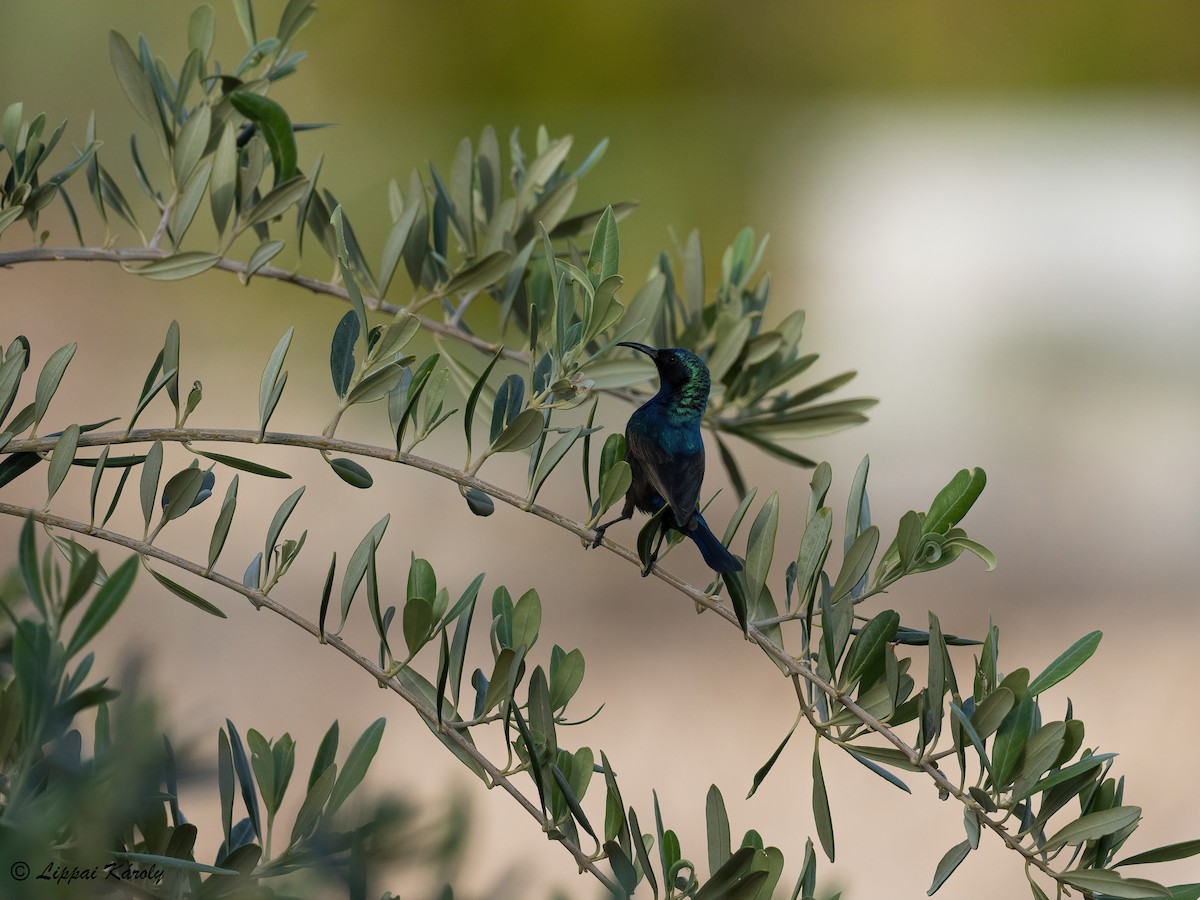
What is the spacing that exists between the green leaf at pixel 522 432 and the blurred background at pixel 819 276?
137 centimetres

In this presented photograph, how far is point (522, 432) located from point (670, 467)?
214mm

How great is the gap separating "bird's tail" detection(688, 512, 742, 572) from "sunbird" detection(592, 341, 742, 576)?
0.01 meters

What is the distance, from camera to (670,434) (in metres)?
0.70

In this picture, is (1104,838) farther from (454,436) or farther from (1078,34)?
(1078,34)

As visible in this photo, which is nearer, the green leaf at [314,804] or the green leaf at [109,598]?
the green leaf at [109,598]

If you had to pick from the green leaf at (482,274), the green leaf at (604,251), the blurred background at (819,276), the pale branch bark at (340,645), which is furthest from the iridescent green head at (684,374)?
the blurred background at (819,276)

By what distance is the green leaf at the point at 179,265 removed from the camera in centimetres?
56

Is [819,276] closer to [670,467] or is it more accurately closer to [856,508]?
[670,467]

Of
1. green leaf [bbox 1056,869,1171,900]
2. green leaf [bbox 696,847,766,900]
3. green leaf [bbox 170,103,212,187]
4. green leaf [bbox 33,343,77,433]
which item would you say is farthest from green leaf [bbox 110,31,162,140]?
green leaf [bbox 1056,869,1171,900]

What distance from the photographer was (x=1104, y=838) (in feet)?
1.48

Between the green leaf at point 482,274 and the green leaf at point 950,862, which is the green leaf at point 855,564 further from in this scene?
the green leaf at point 482,274

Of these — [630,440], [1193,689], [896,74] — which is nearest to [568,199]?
[630,440]

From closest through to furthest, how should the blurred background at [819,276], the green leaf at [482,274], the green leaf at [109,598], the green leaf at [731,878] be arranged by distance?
the green leaf at [109,598]
the green leaf at [731,878]
the green leaf at [482,274]
the blurred background at [819,276]

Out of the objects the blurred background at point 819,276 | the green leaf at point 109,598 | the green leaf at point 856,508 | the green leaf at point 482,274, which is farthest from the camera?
the blurred background at point 819,276
